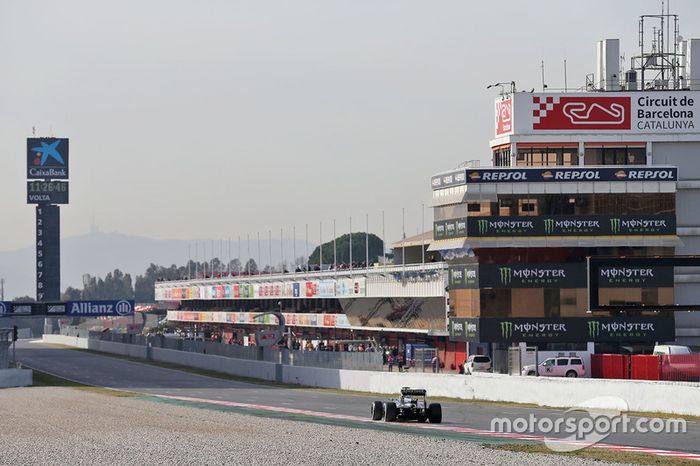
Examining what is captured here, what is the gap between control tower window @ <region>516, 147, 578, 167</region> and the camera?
85625 millimetres

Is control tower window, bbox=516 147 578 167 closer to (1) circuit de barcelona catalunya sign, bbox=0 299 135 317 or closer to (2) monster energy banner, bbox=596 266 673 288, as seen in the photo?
(2) monster energy banner, bbox=596 266 673 288

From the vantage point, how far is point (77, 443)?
4116 centimetres

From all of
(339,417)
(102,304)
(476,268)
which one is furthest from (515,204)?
(102,304)

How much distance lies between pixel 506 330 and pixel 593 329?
18.0ft

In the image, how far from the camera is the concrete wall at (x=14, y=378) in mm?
84312

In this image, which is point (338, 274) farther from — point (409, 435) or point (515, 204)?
point (409, 435)

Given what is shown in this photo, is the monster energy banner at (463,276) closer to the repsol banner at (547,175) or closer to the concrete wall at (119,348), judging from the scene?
the repsol banner at (547,175)

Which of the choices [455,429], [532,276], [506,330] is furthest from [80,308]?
[455,429]

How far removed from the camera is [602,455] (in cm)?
3519

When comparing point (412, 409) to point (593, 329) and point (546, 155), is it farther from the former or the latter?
point (546, 155)

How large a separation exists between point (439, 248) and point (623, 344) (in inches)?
540

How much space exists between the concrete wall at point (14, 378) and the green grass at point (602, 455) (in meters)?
53.5

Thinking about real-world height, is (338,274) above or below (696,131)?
below

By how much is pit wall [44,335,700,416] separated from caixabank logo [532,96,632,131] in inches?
882
